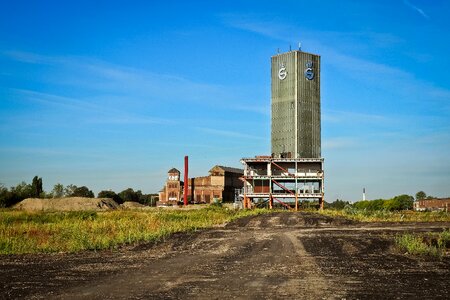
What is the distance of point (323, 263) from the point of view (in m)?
13.2

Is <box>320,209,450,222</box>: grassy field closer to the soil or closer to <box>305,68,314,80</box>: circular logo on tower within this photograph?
the soil

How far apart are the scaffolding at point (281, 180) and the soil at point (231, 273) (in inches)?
2122

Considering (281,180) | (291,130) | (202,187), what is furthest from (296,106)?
(202,187)

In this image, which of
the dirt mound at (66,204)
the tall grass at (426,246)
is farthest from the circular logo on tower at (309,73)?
the tall grass at (426,246)

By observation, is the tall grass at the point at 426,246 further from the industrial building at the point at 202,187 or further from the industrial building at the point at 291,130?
the industrial building at the point at 202,187

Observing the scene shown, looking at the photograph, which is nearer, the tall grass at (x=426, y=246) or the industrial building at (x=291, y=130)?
the tall grass at (x=426, y=246)

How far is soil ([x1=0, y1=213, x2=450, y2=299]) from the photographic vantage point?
29.3 ft

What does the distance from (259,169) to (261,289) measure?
66310 millimetres

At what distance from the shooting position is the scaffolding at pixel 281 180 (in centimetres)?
7188

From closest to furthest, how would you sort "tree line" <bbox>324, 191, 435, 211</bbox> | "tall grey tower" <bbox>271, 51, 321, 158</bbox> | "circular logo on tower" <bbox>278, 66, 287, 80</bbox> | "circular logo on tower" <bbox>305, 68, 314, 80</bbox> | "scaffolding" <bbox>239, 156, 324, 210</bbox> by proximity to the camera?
"scaffolding" <bbox>239, 156, 324, 210</bbox>, "tall grey tower" <bbox>271, 51, 321, 158</bbox>, "circular logo on tower" <bbox>305, 68, 314, 80</bbox>, "circular logo on tower" <bbox>278, 66, 287, 80</bbox>, "tree line" <bbox>324, 191, 435, 211</bbox>

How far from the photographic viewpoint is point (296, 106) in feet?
271

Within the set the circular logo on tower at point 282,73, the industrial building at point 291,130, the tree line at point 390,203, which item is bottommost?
the tree line at point 390,203

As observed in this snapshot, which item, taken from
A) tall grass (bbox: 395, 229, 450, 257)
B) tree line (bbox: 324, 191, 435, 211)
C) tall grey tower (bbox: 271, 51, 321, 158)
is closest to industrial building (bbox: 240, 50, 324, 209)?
tall grey tower (bbox: 271, 51, 321, 158)

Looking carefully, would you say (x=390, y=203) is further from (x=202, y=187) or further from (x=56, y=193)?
(x=56, y=193)
